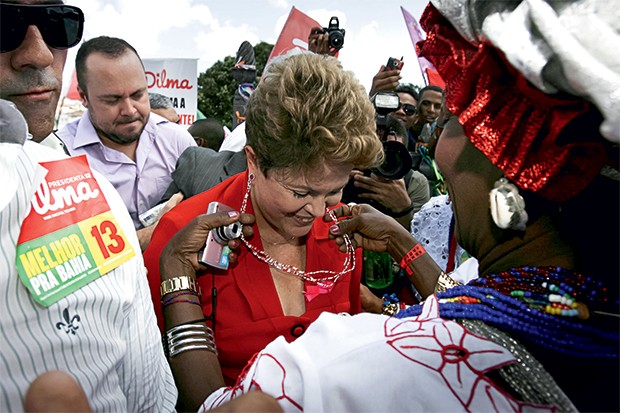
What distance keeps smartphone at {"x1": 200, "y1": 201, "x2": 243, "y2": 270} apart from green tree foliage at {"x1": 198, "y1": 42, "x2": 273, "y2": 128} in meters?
20.8

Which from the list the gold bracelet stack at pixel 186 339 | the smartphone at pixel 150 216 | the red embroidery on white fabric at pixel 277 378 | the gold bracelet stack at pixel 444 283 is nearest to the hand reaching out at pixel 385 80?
the smartphone at pixel 150 216

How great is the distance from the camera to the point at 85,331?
43.6 inches

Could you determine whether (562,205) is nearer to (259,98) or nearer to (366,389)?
(366,389)

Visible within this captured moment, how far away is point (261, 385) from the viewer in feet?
3.82

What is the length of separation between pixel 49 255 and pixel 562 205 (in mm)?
1191

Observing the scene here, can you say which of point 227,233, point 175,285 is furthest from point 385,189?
point 175,285

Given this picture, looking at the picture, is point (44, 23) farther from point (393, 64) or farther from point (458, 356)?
point (393, 64)

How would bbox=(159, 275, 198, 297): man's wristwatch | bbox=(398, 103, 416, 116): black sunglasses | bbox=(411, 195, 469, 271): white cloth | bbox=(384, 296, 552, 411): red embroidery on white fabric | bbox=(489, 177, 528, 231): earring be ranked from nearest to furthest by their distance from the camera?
bbox=(384, 296, 552, 411): red embroidery on white fabric
bbox=(489, 177, 528, 231): earring
bbox=(159, 275, 198, 297): man's wristwatch
bbox=(411, 195, 469, 271): white cloth
bbox=(398, 103, 416, 116): black sunglasses

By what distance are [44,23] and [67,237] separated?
96 centimetres

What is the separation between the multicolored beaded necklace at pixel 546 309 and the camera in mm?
1195

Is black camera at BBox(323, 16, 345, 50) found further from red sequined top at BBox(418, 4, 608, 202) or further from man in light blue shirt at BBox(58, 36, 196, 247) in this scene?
red sequined top at BBox(418, 4, 608, 202)

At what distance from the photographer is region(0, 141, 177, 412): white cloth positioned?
101 centimetres

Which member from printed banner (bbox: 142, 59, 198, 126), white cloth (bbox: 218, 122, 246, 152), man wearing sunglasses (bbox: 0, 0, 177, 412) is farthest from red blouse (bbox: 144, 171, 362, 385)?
printed banner (bbox: 142, 59, 198, 126)

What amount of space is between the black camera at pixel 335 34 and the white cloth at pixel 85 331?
8.71 feet
